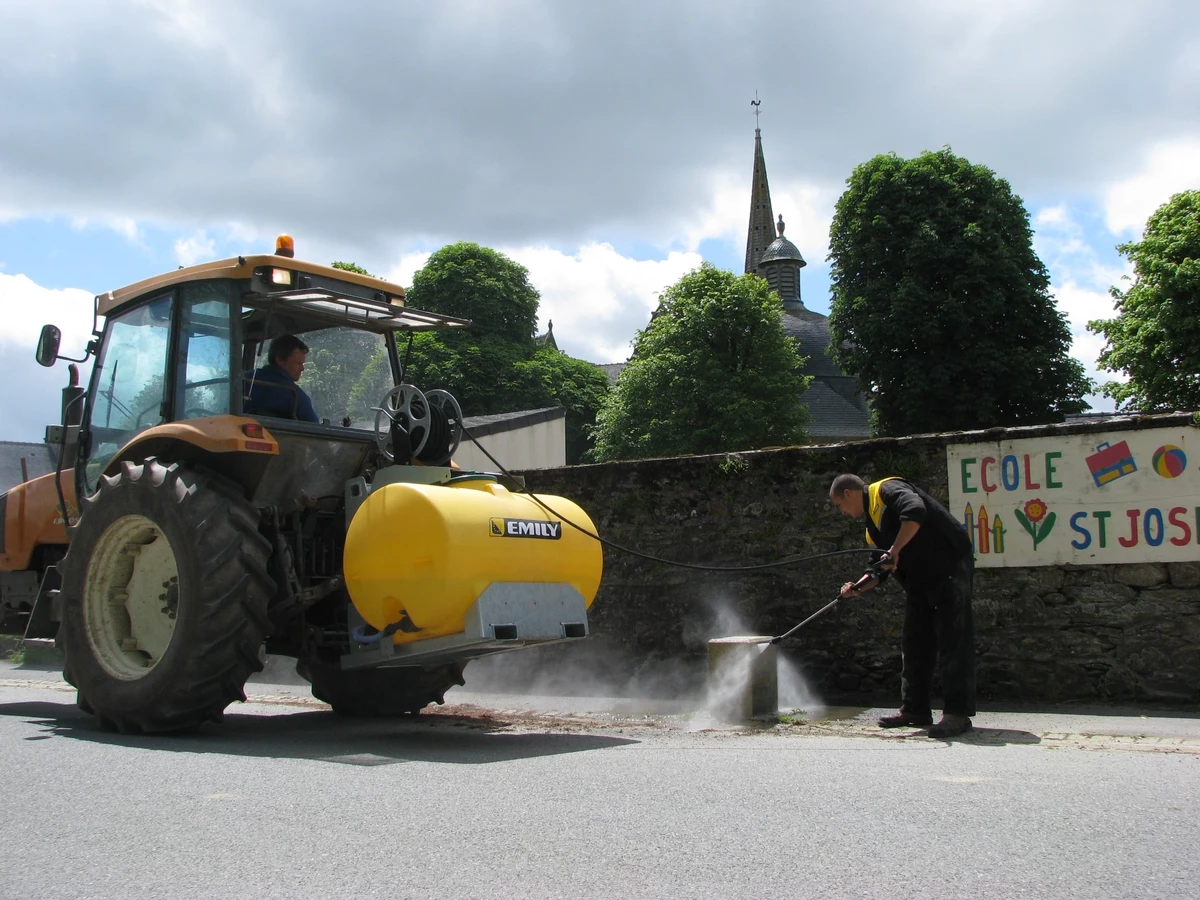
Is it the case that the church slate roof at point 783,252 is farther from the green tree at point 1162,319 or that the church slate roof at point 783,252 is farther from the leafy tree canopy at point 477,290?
the green tree at point 1162,319

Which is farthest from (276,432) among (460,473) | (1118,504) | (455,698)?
(1118,504)

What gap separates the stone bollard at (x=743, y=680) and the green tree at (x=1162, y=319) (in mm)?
27675

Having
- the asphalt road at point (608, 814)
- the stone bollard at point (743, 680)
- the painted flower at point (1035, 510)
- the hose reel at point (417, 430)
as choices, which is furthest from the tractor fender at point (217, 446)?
the painted flower at point (1035, 510)

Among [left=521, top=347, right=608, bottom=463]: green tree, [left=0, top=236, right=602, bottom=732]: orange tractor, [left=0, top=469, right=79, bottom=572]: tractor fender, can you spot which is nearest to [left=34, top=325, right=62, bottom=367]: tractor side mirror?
[left=0, top=236, right=602, bottom=732]: orange tractor

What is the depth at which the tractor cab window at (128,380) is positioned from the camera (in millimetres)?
7395

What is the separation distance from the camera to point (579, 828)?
162 inches

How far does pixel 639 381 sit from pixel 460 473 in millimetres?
37552

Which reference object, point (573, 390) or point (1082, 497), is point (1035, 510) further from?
point (573, 390)

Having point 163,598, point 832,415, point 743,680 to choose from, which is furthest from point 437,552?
point 832,415

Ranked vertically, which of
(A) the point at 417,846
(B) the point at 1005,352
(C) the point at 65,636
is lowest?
(A) the point at 417,846

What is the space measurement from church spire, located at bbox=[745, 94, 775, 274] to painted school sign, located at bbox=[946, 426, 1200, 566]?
95.6 meters

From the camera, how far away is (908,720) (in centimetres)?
712

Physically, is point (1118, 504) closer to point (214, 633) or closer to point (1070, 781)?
point (1070, 781)

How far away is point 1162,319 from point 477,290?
30.0 meters
